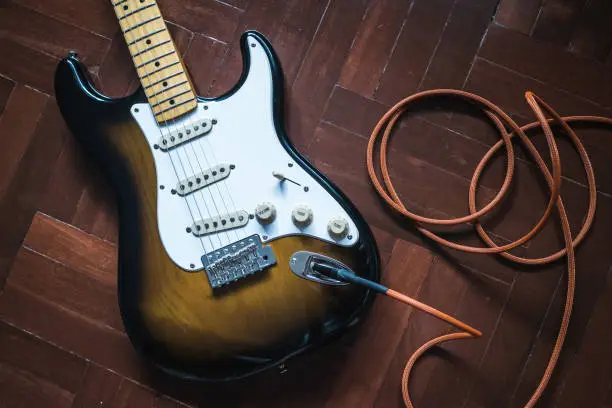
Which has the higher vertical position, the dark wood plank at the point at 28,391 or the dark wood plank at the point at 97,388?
the dark wood plank at the point at 97,388

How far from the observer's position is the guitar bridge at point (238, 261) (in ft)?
3.97

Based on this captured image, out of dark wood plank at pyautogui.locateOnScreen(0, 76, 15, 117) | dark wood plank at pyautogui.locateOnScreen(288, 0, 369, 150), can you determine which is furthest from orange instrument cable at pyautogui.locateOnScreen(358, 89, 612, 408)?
dark wood plank at pyautogui.locateOnScreen(0, 76, 15, 117)

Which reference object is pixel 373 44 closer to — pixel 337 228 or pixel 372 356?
pixel 337 228

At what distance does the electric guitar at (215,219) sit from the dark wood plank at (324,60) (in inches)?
5.6

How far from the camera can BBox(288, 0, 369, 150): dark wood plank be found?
1.42 m

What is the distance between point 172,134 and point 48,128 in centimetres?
41

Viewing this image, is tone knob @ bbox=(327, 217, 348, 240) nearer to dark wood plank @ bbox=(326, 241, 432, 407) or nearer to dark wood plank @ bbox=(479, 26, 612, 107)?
dark wood plank @ bbox=(326, 241, 432, 407)

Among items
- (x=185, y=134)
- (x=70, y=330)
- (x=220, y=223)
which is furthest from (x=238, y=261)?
(x=70, y=330)

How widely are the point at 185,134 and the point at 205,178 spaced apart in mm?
106

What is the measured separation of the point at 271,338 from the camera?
1.20 m

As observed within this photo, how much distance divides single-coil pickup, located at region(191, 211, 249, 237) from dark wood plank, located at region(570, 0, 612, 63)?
34.8 inches

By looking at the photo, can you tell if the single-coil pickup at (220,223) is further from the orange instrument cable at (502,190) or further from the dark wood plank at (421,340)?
the dark wood plank at (421,340)

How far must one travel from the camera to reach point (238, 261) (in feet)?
3.98

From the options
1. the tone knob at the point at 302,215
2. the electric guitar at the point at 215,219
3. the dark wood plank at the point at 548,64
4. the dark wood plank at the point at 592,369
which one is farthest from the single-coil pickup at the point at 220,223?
the dark wood plank at the point at 592,369
